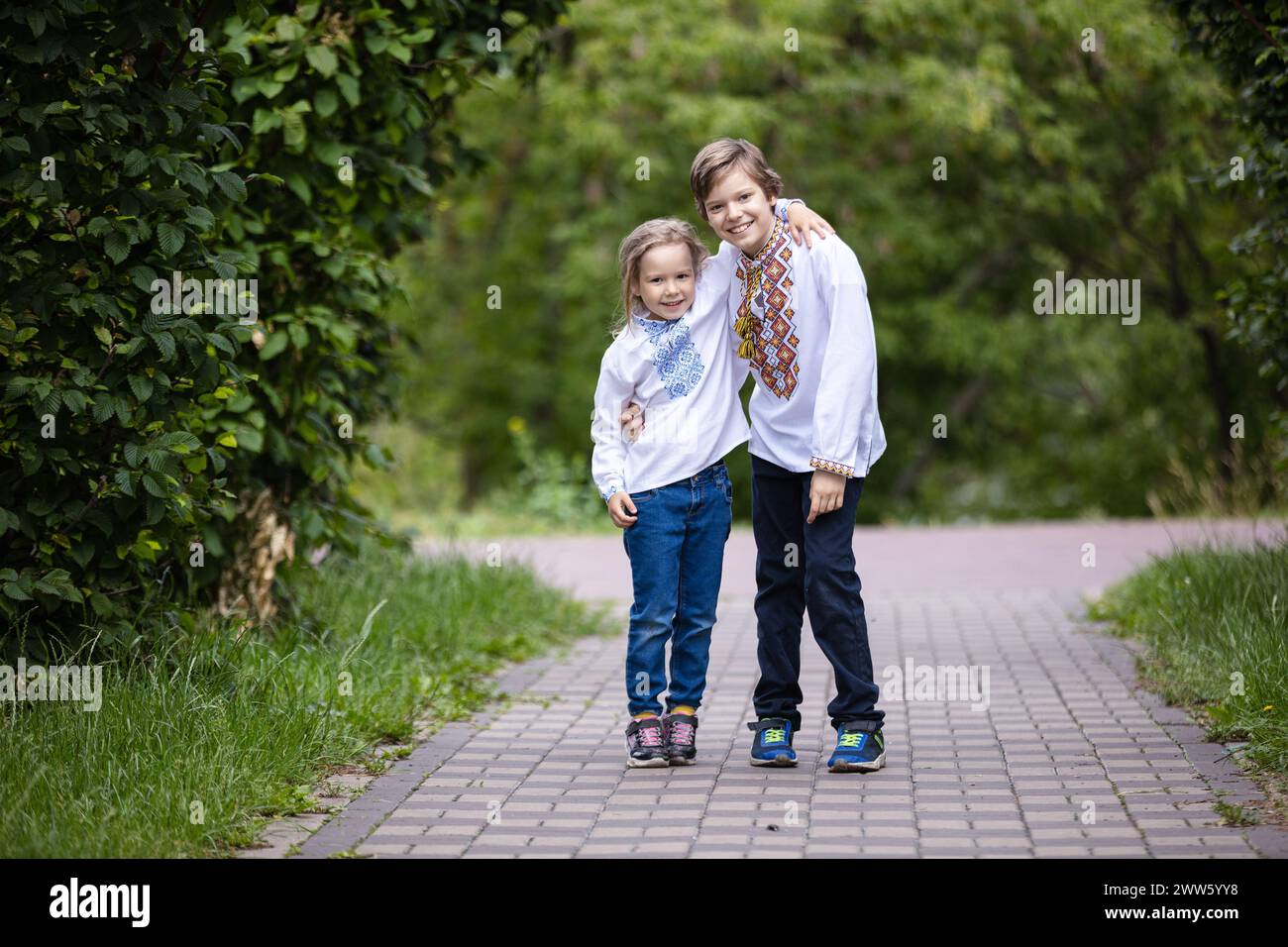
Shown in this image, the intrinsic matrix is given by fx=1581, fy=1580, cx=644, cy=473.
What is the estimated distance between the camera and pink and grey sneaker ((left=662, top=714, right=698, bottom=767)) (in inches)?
208

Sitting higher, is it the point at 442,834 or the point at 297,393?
the point at 297,393

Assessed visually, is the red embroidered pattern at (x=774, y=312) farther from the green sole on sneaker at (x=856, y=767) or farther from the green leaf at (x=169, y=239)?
the green leaf at (x=169, y=239)

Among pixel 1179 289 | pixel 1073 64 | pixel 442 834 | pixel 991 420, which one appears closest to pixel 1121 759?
pixel 442 834

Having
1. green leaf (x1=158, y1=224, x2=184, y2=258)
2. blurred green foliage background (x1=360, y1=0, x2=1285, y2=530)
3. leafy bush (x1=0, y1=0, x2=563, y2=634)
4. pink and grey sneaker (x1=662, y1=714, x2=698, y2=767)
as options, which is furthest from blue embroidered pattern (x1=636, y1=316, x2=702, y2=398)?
blurred green foliage background (x1=360, y1=0, x2=1285, y2=530)

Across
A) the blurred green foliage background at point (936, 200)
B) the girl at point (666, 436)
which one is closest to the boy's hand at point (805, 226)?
the girl at point (666, 436)

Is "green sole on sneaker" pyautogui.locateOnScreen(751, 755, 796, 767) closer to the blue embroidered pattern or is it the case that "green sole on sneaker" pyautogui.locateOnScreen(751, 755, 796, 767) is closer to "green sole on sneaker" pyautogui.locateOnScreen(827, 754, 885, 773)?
"green sole on sneaker" pyautogui.locateOnScreen(827, 754, 885, 773)

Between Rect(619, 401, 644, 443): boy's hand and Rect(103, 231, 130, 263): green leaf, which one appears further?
Rect(619, 401, 644, 443): boy's hand

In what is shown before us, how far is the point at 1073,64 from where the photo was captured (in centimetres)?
1847

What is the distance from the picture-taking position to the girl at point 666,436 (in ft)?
17.1

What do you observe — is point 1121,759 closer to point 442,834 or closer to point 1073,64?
point 442,834

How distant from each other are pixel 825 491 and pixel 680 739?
39.2 inches

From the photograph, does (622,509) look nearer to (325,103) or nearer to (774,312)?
(774,312)

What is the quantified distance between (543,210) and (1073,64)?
8.88 m

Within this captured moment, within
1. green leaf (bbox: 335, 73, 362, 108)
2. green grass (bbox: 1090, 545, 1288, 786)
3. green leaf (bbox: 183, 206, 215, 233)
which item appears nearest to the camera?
green leaf (bbox: 183, 206, 215, 233)
